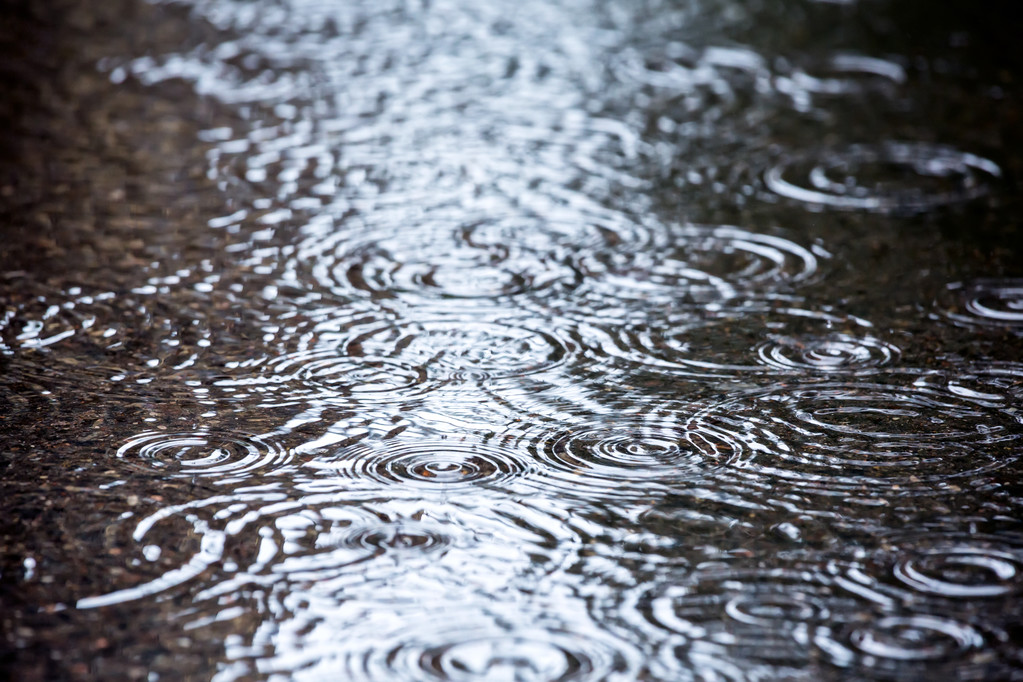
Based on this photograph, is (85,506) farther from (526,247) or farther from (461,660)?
(526,247)

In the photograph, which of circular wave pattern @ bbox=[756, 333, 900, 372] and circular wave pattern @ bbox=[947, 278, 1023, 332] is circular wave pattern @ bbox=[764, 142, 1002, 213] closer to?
circular wave pattern @ bbox=[947, 278, 1023, 332]

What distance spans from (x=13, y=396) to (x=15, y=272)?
78cm

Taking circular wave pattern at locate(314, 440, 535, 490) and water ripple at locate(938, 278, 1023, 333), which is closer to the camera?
circular wave pattern at locate(314, 440, 535, 490)

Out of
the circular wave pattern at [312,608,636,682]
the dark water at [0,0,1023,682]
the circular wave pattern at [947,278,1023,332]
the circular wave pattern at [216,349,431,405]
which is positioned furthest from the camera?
the circular wave pattern at [947,278,1023,332]

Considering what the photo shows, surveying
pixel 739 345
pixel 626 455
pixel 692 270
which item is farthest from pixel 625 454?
pixel 692 270

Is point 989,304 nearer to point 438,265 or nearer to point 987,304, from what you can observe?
point 987,304

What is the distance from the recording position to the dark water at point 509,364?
194 cm

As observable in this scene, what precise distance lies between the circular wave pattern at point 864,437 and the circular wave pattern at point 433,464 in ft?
1.55

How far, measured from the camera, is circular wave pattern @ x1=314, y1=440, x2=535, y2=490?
2346mm

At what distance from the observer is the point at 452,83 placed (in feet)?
16.6

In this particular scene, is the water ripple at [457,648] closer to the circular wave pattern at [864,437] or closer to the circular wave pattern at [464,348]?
the circular wave pattern at [864,437]

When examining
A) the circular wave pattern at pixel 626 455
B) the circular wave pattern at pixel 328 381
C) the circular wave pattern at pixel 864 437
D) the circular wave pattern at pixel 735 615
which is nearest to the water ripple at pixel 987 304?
the circular wave pattern at pixel 864 437

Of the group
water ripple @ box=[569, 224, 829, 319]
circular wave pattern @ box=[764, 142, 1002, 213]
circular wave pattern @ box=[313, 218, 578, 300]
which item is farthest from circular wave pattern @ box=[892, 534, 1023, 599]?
circular wave pattern @ box=[764, 142, 1002, 213]

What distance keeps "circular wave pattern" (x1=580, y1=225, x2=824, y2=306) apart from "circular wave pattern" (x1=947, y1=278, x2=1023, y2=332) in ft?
1.39
